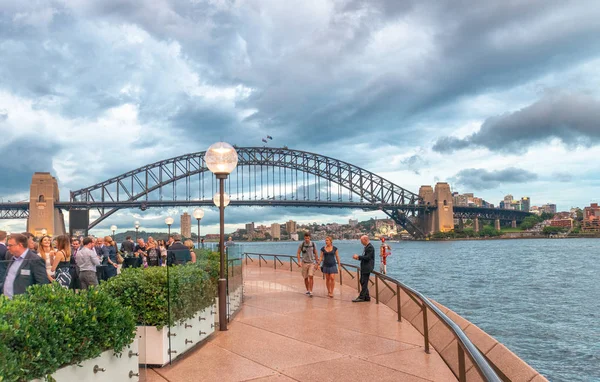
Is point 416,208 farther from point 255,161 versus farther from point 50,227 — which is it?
point 50,227

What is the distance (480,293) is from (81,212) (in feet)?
68.1

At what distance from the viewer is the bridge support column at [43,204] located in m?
74.4

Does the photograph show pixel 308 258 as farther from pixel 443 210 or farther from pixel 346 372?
pixel 443 210

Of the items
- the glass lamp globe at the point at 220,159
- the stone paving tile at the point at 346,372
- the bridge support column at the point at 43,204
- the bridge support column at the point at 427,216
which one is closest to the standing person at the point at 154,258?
the glass lamp globe at the point at 220,159

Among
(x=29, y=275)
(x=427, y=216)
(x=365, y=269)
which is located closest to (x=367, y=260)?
(x=365, y=269)

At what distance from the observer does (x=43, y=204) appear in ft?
249

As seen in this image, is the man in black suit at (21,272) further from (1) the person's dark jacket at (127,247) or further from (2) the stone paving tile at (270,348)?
(1) the person's dark jacket at (127,247)

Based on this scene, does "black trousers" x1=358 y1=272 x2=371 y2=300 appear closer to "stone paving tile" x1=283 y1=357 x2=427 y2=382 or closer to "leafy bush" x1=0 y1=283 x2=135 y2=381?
"stone paving tile" x1=283 y1=357 x2=427 y2=382

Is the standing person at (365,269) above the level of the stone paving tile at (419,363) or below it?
above

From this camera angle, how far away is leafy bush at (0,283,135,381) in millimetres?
3135

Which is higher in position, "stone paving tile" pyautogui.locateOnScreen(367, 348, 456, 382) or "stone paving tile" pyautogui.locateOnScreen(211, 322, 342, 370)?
"stone paving tile" pyautogui.locateOnScreen(211, 322, 342, 370)

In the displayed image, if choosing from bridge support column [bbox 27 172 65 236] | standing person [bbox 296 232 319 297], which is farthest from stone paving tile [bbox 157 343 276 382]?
bridge support column [bbox 27 172 65 236]

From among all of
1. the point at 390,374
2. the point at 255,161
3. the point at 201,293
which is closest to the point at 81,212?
the point at 201,293

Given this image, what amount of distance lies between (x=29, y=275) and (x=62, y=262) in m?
2.69
